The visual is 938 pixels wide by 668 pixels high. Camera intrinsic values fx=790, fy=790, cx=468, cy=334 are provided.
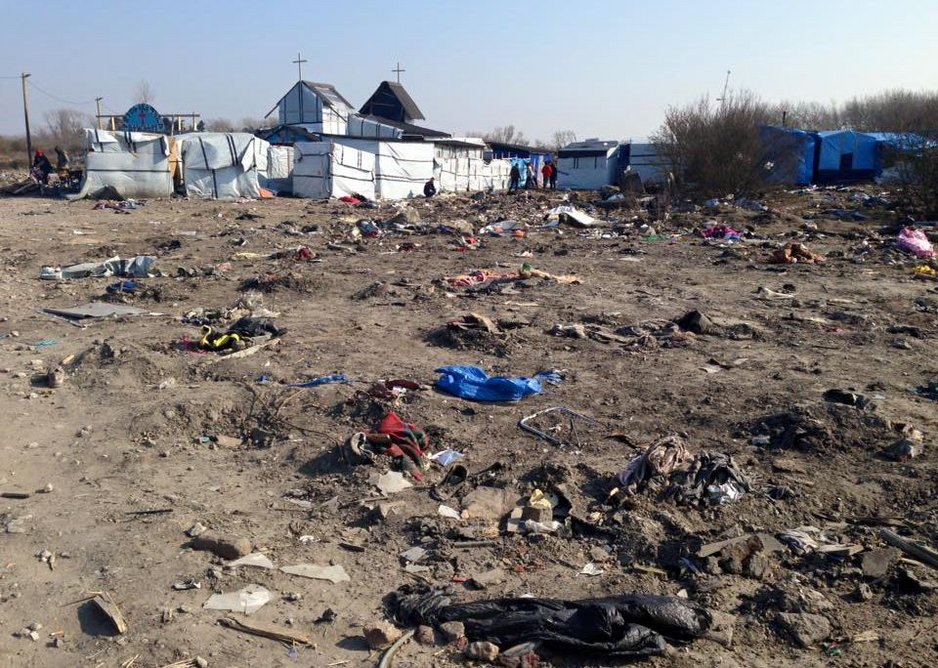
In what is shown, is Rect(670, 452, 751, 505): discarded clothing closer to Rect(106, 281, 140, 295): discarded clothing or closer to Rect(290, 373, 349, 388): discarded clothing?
Rect(290, 373, 349, 388): discarded clothing

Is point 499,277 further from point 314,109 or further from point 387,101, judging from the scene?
point 387,101

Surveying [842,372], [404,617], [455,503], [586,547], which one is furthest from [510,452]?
[842,372]

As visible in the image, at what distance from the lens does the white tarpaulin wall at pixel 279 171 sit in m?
25.6

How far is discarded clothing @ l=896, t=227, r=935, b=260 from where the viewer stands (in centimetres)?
1245

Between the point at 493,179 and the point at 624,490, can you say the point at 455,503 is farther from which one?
the point at 493,179

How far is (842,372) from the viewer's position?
6504 mm

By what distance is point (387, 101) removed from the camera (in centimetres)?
4397

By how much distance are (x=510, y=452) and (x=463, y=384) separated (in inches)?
42.9

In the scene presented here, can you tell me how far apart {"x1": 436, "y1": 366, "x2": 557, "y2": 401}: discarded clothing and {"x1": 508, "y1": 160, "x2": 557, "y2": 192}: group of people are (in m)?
25.3

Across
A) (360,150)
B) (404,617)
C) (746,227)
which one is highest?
(360,150)

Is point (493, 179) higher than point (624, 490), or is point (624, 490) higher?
point (493, 179)

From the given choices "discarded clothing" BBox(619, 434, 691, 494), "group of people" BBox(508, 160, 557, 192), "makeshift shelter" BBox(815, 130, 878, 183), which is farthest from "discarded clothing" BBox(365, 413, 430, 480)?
"makeshift shelter" BBox(815, 130, 878, 183)

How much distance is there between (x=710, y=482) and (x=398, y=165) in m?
24.3

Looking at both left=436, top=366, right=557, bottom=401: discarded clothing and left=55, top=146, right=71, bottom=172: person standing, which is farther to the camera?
left=55, top=146, right=71, bottom=172: person standing
